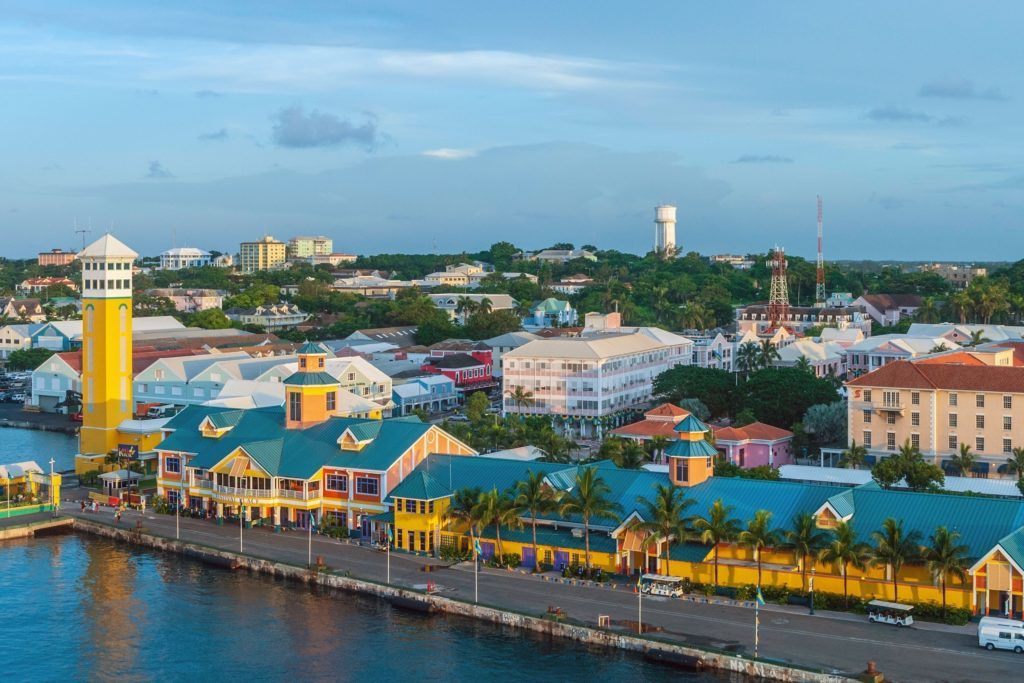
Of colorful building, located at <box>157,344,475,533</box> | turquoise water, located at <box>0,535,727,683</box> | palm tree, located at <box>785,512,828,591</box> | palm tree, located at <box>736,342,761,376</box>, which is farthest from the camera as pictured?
palm tree, located at <box>736,342,761,376</box>

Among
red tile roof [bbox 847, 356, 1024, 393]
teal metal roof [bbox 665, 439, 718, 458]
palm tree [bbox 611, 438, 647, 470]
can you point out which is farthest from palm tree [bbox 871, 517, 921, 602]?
red tile roof [bbox 847, 356, 1024, 393]

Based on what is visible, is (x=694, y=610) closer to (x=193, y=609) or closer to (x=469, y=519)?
(x=469, y=519)

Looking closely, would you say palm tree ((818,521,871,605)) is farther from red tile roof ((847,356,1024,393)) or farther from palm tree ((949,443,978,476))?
red tile roof ((847,356,1024,393))

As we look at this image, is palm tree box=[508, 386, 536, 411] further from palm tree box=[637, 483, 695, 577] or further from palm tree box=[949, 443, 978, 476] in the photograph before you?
palm tree box=[637, 483, 695, 577]

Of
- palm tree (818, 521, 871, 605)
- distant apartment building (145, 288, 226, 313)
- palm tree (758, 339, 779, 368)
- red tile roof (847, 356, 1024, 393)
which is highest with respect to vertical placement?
distant apartment building (145, 288, 226, 313)

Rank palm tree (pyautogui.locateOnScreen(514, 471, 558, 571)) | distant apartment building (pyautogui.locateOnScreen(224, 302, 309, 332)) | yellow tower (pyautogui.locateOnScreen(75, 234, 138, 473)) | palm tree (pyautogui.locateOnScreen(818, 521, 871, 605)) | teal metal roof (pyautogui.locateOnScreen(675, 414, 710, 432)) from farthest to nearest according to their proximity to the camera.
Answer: distant apartment building (pyautogui.locateOnScreen(224, 302, 309, 332)) → yellow tower (pyautogui.locateOnScreen(75, 234, 138, 473)) → teal metal roof (pyautogui.locateOnScreen(675, 414, 710, 432)) → palm tree (pyautogui.locateOnScreen(514, 471, 558, 571)) → palm tree (pyautogui.locateOnScreen(818, 521, 871, 605))

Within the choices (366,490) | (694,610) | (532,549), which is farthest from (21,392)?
(694,610)

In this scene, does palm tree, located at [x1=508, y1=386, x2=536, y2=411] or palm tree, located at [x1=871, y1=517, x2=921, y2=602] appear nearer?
palm tree, located at [x1=871, y1=517, x2=921, y2=602]

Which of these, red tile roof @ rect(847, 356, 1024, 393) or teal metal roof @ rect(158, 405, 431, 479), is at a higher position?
red tile roof @ rect(847, 356, 1024, 393)
